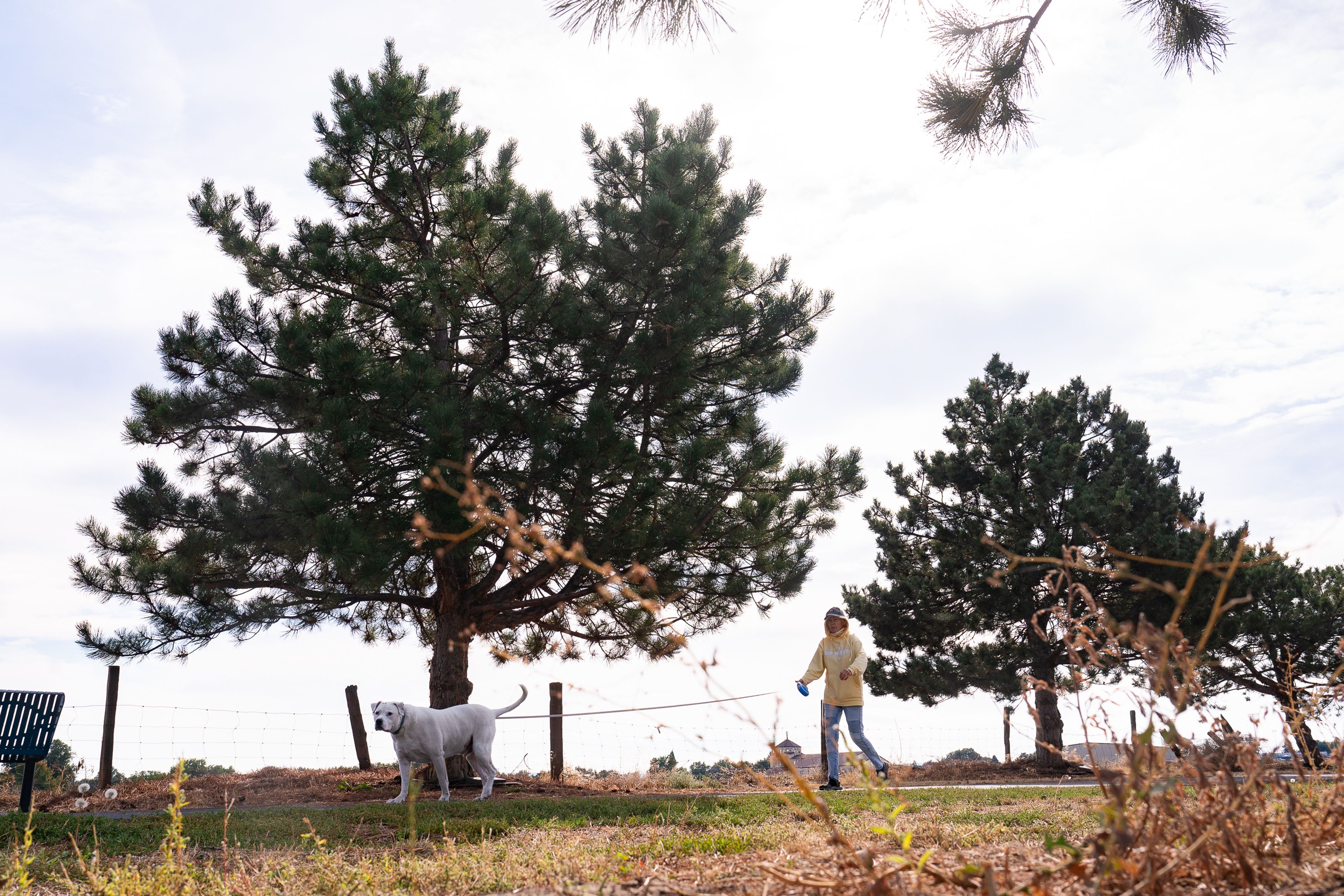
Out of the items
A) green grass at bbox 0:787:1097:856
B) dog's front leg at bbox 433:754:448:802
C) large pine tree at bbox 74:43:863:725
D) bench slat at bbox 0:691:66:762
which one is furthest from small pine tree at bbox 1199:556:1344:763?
bench slat at bbox 0:691:66:762

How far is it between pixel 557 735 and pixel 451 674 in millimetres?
1864

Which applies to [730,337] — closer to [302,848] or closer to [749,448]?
[749,448]

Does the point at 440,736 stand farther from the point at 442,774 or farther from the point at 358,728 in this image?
the point at 358,728

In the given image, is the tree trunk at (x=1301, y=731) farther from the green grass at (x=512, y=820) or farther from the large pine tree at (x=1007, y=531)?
the large pine tree at (x=1007, y=531)

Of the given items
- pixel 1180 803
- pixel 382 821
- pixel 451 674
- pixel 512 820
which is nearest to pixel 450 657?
pixel 451 674

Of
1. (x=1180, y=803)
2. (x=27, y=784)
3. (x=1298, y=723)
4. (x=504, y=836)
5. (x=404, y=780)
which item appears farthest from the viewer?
(x=404, y=780)

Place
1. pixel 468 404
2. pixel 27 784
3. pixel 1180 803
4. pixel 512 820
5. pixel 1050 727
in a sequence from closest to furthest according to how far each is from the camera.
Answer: pixel 1180 803
pixel 512 820
pixel 27 784
pixel 468 404
pixel 1050 727

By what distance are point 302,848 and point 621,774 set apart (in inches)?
341

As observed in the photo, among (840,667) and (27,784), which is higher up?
(840,667)

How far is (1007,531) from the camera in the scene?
16719 millimetres

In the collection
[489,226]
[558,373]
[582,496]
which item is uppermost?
[489,226]

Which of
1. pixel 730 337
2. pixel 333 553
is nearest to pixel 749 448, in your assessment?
pixel 730 337

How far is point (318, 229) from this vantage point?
12602 mm

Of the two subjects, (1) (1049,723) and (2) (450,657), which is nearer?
(2) (450,657)
